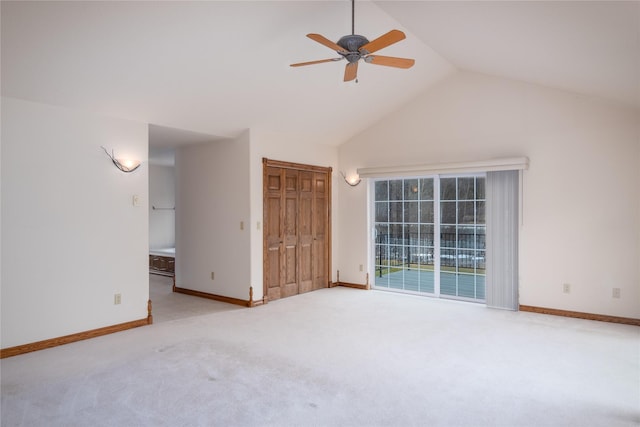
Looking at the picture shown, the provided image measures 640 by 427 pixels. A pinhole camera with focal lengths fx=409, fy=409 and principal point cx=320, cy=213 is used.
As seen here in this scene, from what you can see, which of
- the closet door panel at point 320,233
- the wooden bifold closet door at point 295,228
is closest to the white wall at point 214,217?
the wooden bifold closet door at point 295,228

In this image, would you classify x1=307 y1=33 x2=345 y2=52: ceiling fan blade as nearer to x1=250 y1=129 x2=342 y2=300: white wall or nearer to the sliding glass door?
x1=250 y1=129 x2=342 y2=300: white wall

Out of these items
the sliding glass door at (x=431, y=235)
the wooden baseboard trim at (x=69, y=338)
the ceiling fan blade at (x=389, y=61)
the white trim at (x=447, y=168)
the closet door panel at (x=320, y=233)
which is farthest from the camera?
the closet door panel at (x=320, y=233)

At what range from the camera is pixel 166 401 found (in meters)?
2.90

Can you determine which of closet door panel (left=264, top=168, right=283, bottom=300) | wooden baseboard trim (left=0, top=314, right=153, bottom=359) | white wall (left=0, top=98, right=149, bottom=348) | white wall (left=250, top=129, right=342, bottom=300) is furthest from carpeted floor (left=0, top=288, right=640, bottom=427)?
closet door panel (left=264, top=168, right=283, bottom=300)

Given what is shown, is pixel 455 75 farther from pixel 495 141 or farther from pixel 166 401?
pixel 166 401

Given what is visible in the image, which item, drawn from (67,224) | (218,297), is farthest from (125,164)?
(218,297)

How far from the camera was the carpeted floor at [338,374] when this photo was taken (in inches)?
106

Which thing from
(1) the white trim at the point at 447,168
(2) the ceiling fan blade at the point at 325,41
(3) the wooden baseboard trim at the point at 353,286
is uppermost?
(2) the ceiling fan blade at the point at 325,41

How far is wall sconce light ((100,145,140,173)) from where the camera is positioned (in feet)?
14.8

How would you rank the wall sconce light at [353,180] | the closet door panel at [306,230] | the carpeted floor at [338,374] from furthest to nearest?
the wall sconce light at [353,180], the closet door panel at [306,230], the carpeted floor at [338,374]

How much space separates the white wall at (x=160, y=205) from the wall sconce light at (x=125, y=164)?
4664 millimetres

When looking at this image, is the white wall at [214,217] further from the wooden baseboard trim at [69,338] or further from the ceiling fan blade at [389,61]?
the ceiling fan blade at [389,61]

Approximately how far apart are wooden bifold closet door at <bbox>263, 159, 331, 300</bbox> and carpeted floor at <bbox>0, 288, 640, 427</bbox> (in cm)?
118

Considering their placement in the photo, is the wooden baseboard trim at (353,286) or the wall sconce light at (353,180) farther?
the wall sconce light at (353,180)
